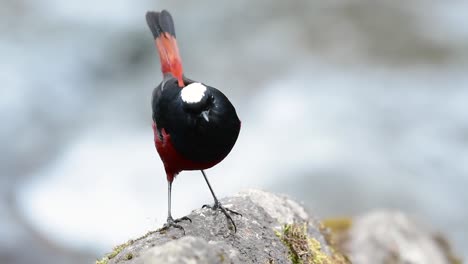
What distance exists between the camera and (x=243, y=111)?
14062mm

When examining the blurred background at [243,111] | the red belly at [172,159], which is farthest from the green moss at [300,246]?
the blurred background at [243,111]

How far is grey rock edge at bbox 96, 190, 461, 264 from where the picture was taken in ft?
8.53

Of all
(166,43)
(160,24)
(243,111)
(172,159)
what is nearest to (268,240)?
(172,159)

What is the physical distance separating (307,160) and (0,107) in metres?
6.73

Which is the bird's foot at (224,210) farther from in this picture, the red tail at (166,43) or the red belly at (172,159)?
the red tail at (166,43)

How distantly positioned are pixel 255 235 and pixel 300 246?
0.32 metres

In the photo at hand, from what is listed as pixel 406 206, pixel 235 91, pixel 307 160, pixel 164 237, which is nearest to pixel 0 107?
pixel 235 91

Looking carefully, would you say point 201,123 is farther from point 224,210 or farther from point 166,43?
point 166,43

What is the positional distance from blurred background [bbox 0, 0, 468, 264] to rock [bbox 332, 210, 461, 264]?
4.70m

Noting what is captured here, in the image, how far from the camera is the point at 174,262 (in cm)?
243

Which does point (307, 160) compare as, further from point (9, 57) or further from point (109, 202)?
point (9, 57)

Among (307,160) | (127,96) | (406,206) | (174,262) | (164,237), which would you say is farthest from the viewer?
(127,96)

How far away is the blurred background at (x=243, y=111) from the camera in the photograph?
456 inches

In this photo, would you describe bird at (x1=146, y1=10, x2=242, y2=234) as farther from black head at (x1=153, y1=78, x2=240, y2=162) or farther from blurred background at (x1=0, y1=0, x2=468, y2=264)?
blurred background at (x1=0, y1=0, x2=468, y2=264)
